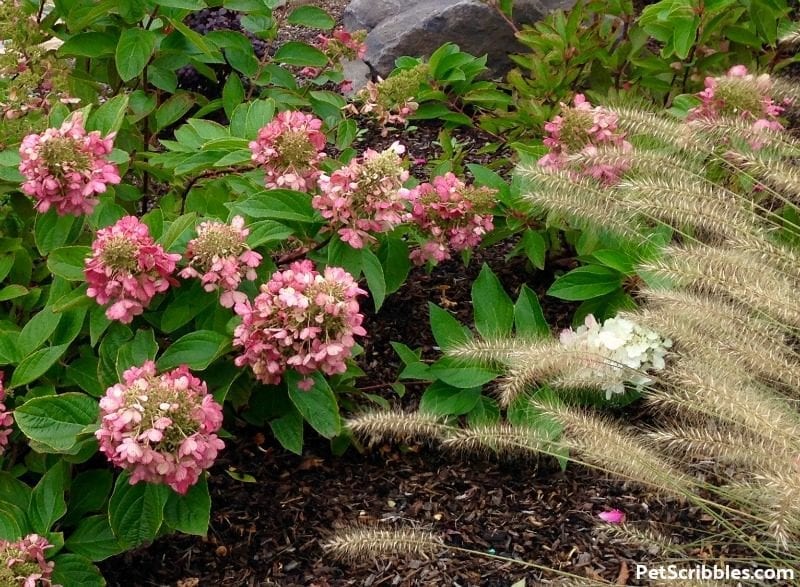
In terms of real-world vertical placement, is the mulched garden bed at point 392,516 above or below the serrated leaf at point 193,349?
below

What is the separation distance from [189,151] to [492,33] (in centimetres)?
287

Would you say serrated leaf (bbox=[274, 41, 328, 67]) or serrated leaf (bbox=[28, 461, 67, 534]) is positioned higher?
serrated leaf (bbox=[274, 41, 328, 67])

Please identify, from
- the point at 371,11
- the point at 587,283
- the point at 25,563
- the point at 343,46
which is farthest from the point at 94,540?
the point at 371,11

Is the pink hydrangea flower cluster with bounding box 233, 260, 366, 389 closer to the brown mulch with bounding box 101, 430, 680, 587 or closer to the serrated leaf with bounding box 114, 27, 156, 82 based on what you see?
the brown mulch with bounding box 101, 430, 680, 587

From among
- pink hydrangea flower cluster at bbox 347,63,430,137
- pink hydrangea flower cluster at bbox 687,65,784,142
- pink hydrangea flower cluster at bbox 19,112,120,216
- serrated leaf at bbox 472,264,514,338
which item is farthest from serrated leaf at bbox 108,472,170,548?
pink hydrangea flower cluster at bbox 687,65,784,142

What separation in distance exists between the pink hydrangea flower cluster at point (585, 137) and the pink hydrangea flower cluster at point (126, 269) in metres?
1.09

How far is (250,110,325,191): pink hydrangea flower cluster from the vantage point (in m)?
2.01

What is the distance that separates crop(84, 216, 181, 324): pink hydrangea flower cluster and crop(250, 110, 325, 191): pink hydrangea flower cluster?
382 millimetres

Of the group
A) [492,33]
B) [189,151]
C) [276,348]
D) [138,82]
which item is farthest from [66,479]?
[492,33]

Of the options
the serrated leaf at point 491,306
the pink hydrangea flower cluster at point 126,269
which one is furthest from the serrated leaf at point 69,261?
the serrated leaf at point 491,306

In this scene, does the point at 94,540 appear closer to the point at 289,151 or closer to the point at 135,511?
the point at 135,511

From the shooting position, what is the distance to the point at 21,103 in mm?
2189

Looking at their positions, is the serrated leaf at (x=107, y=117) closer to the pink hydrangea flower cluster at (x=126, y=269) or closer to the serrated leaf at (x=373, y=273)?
the pink hydrangea flower cluster at (x=126, y=269)

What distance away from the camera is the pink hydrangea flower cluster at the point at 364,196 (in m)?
1.90
